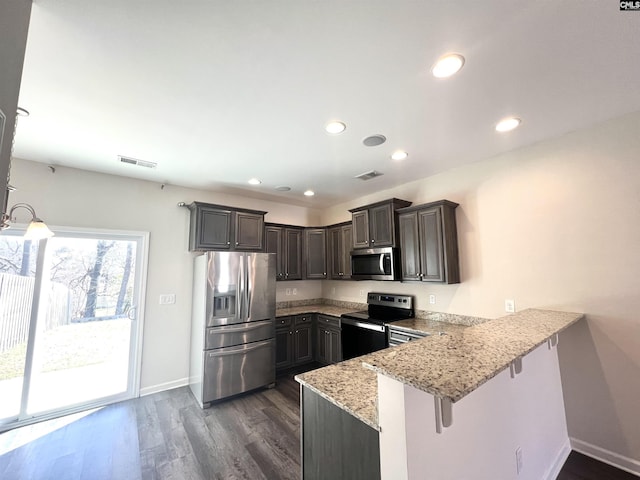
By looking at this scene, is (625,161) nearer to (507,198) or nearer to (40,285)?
(507,198)

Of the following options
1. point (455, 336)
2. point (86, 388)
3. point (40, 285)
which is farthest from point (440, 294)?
point (40, 285)

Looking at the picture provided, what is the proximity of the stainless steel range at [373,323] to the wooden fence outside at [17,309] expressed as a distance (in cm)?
359

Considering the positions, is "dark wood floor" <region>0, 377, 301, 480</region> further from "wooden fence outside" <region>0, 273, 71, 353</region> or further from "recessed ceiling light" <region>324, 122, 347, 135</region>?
"recessed ceiling light" <region>324, 122, 347, 135</region>

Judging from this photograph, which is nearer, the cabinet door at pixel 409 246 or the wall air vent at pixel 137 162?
the wall air vent at pixel 137 162

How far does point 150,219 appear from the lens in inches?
145

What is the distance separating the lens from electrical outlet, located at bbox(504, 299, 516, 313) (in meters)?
2.77

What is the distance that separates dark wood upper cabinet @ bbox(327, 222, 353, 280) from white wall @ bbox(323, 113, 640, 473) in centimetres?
190

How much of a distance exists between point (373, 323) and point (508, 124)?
8.47ft

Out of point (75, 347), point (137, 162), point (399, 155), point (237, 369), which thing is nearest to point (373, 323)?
point (237, 369)

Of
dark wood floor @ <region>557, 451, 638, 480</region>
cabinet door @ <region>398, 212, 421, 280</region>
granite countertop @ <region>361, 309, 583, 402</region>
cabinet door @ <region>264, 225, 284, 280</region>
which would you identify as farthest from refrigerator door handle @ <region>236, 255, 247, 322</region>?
dark wood floor @ <region>557, 451, 638, 480</region>

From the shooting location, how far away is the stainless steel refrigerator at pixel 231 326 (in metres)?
3.33

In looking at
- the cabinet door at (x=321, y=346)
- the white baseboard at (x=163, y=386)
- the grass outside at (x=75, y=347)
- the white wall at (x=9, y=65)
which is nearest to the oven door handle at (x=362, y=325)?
the cabinet door at (x=321, y=346)

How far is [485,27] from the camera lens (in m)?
1.39

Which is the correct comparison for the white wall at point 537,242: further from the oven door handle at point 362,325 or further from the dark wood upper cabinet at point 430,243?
the oven door handle at point 362,325
